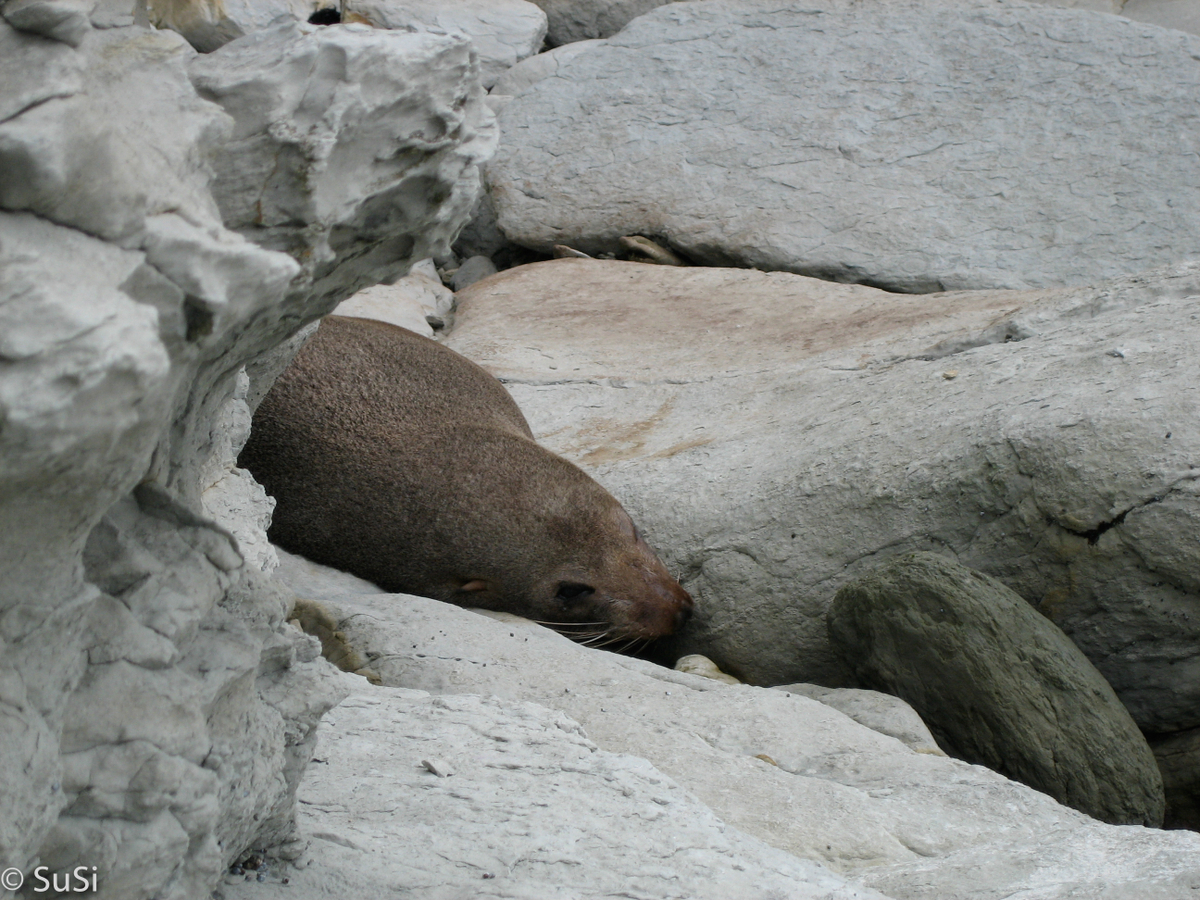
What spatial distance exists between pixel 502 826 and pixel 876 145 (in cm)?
749

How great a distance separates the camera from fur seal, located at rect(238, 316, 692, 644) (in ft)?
17.3

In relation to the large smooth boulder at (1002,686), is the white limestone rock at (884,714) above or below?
below

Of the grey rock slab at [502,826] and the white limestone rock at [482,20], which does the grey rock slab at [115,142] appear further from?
the white limestone rock at [482,20]

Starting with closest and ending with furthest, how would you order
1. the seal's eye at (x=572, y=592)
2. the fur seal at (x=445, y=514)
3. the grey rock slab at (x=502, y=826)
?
the grey rock slab at (x=502, y=826) < the fur seal at (x=445, y=514) < the seal's eye at (x=572, y=592)

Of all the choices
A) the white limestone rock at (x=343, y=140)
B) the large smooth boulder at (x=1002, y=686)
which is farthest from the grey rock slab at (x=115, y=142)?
the large smooth boulder at (x=1002, y=686)

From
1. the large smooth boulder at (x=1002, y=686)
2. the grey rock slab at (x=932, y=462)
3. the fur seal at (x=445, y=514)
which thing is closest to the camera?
the large smooth boulder at (x=1002, y=686)

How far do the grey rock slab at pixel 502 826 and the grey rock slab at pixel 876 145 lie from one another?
6021 mm

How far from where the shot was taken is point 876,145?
8992 mm

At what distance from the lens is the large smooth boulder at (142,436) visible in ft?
4.21

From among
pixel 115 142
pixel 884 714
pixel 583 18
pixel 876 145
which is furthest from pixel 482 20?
pixel 115 142

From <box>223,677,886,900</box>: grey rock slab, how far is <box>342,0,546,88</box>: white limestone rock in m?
8.66

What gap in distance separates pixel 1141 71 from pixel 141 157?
9071 mm

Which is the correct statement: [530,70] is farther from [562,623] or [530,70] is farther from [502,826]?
[502,826]

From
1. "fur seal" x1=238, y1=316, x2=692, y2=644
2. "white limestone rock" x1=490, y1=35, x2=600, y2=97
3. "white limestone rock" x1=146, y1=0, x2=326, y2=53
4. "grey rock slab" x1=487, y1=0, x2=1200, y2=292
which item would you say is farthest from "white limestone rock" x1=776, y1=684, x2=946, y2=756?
"white limestone rock" x1=490, y1=35, x2=600, y2=97
